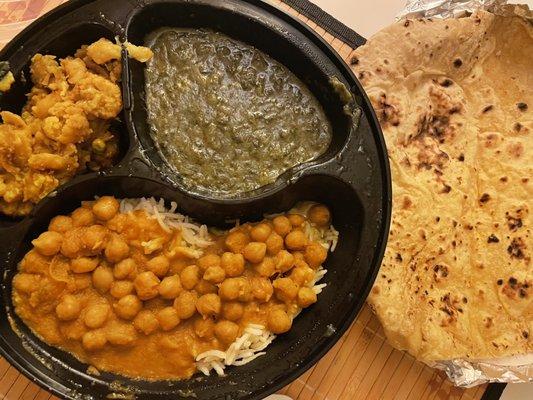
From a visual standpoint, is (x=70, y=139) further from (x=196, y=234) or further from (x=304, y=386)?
(x=304, y=386)

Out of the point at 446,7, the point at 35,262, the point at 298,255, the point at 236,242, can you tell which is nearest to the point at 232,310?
the point at 236,242

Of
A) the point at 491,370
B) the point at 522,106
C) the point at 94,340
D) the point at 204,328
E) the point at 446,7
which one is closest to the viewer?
the point at 94,340

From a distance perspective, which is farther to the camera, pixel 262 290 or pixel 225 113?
pixel 225 113

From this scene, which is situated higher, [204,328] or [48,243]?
[48,243]

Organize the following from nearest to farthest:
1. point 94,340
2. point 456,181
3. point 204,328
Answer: point 94,340
point 204,328
point 456,181

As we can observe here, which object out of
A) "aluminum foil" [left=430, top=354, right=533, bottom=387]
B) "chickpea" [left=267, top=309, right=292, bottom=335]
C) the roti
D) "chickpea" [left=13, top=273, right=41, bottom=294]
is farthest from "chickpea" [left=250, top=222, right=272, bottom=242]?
"aluminum foil" [left=430, top=354, right=533, bottom=387]

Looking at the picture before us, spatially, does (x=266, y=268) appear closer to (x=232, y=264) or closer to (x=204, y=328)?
(x=232, y=264)
